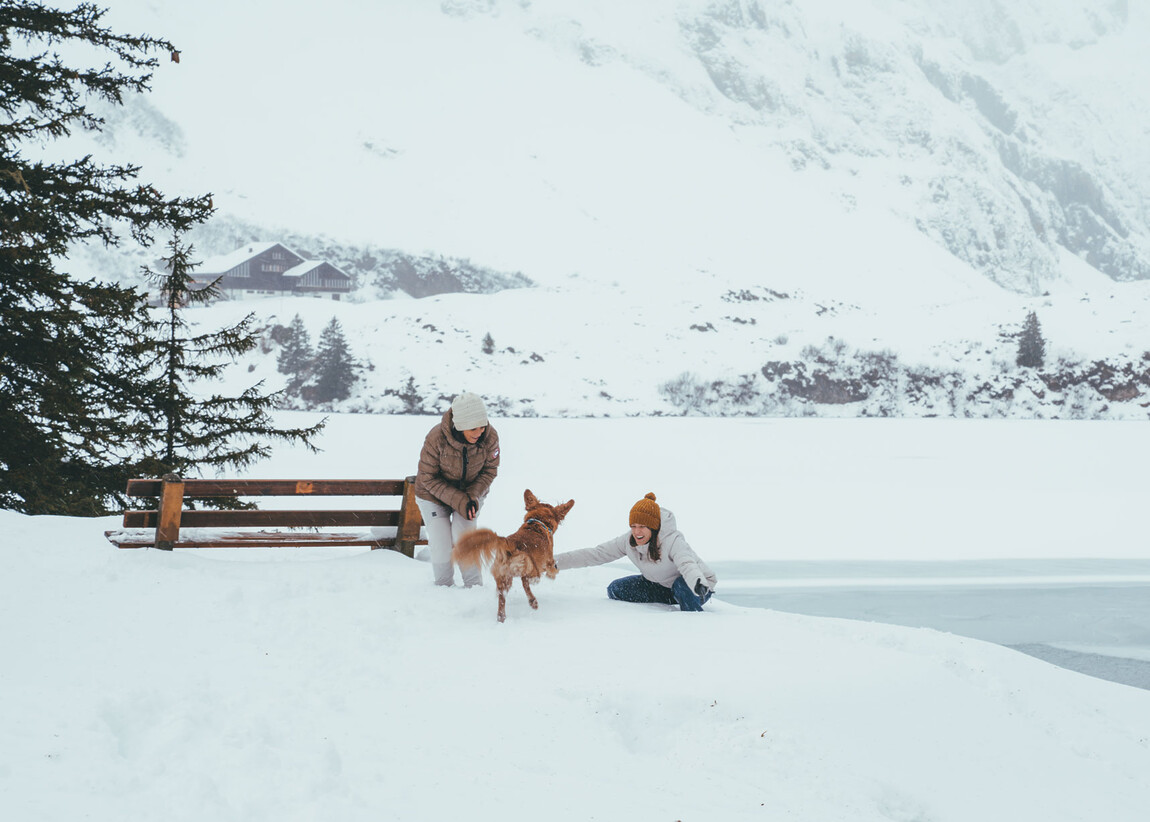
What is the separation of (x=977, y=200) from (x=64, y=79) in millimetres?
119057

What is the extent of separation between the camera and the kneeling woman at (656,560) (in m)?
6.36

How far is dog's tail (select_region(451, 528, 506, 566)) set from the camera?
5.69 meters

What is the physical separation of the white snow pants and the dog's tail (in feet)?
3.32

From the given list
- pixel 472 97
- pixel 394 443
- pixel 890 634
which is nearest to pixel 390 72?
pixel 472 97

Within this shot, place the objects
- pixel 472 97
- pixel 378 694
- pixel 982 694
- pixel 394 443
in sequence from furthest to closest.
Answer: pixel 472 97 < pixel 394 443 < pixel 982 694 < pixel 378 694

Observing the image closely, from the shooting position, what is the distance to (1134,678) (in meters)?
6.49

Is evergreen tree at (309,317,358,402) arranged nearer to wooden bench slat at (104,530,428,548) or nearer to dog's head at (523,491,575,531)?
wooden bench slat at (104,530,428,548)

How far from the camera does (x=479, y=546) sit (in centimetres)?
570

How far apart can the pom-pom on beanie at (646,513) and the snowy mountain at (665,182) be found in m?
25.1

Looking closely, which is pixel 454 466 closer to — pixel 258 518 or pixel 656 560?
pixel 656 560

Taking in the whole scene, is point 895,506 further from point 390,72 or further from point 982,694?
point 390,72

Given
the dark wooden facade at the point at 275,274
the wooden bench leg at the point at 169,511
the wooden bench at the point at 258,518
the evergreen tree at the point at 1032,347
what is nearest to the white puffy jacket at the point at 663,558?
the wooden bench at the point at 258,518

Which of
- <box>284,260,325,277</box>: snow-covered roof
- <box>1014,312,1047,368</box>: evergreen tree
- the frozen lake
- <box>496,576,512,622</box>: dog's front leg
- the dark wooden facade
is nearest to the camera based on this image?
<box>496,576,512,622</box>: dog's front leg

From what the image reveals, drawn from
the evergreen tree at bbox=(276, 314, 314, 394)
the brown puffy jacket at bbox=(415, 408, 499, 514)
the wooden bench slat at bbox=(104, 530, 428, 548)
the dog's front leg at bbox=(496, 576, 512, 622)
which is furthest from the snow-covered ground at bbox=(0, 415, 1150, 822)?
the evergreen tree at bbox=(276, 314, 314, 394)
